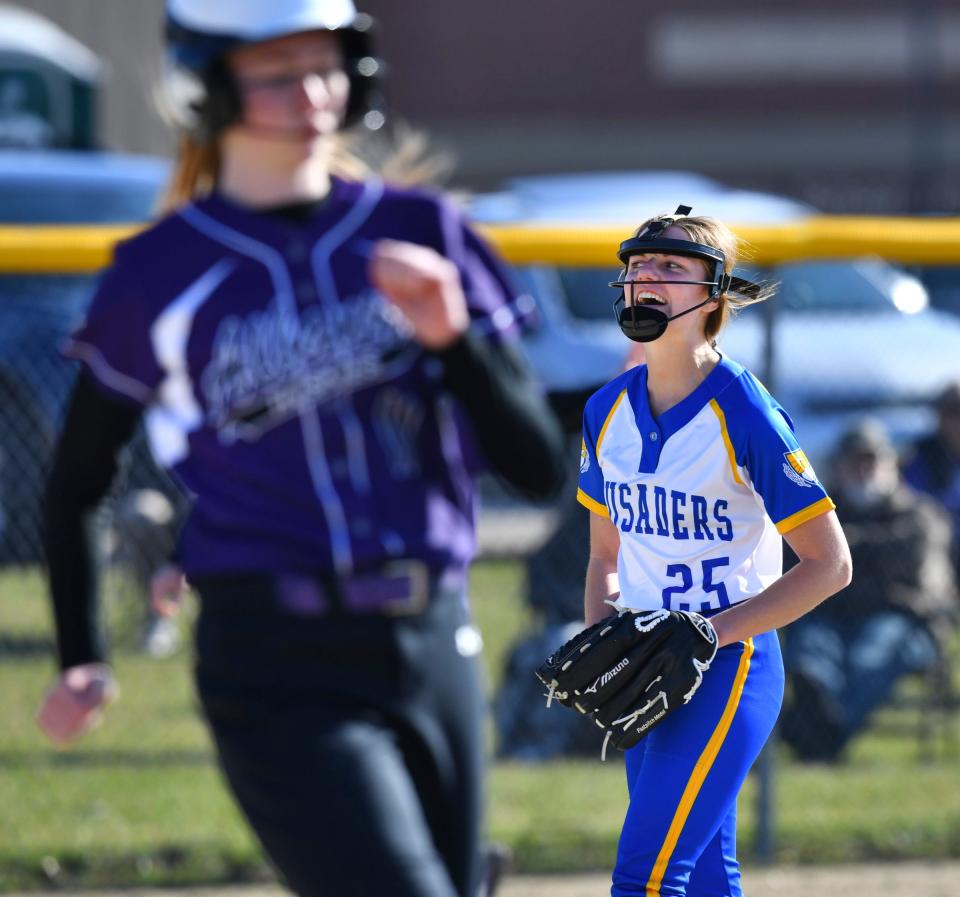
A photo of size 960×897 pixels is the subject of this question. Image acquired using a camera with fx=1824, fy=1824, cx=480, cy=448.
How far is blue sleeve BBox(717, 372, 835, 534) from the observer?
9.41 ft

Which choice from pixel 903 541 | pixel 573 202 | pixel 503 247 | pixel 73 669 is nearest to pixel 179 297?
pixel 73 669

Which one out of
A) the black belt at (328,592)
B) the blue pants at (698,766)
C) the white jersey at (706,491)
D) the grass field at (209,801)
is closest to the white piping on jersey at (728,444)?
the white jersey at (706,491)

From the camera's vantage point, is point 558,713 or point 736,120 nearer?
point 558,713

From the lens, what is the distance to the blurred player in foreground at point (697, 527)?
2842 mm

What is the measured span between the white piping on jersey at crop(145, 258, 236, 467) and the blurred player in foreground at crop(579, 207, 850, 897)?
Result: 64 centimetres

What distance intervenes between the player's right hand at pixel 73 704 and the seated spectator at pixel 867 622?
12.4 ft

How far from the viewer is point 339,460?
265cm

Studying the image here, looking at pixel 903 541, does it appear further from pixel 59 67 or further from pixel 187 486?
pixel 59 67

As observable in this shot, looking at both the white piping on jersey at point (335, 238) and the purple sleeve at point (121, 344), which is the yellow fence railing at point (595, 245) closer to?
the white piping on jersey at point (335, 238)

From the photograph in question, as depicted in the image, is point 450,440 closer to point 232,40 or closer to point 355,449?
point 355,449

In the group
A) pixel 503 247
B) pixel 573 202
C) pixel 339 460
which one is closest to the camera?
pixel 339 460

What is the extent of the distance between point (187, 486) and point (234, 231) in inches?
15.3

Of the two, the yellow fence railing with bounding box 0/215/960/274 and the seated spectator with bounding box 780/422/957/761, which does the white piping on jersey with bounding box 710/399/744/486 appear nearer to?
the yellow fence railing with bounding box 0/215/960/274

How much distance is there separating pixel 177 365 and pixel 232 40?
48cm
